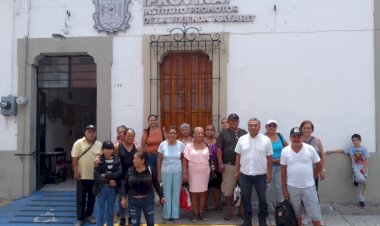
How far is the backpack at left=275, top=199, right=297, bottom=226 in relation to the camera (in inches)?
240

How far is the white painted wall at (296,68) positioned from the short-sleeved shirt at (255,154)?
173 cm

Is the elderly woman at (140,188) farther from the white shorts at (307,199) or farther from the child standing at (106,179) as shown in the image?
the white shorts at (307,199)

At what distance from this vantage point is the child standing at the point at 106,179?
20.8 feet

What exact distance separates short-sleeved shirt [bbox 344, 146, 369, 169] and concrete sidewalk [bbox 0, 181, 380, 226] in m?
0.82

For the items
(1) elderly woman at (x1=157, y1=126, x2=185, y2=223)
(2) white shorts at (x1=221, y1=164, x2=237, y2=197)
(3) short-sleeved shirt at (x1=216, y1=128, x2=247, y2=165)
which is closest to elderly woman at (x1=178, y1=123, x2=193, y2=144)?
(1) elderly woman at (x1=157, y1=126, x2=185, y2=223)

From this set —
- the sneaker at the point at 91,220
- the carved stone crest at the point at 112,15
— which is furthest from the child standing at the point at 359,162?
the carved stone crest at the point at 112,15

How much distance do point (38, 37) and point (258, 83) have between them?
15.8 feet

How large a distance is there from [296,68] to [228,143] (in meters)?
2.33

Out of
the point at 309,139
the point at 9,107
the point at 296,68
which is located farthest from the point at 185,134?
the point at 9,107

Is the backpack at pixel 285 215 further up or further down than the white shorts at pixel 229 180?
further down

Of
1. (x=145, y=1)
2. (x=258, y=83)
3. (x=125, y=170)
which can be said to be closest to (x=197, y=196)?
(x=125, y=170)

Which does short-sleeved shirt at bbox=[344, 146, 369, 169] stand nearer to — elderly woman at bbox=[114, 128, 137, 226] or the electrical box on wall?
elderly woman at bbox=[114, 128, 137, 226]

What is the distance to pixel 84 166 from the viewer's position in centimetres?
715

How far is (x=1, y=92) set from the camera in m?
8.91
